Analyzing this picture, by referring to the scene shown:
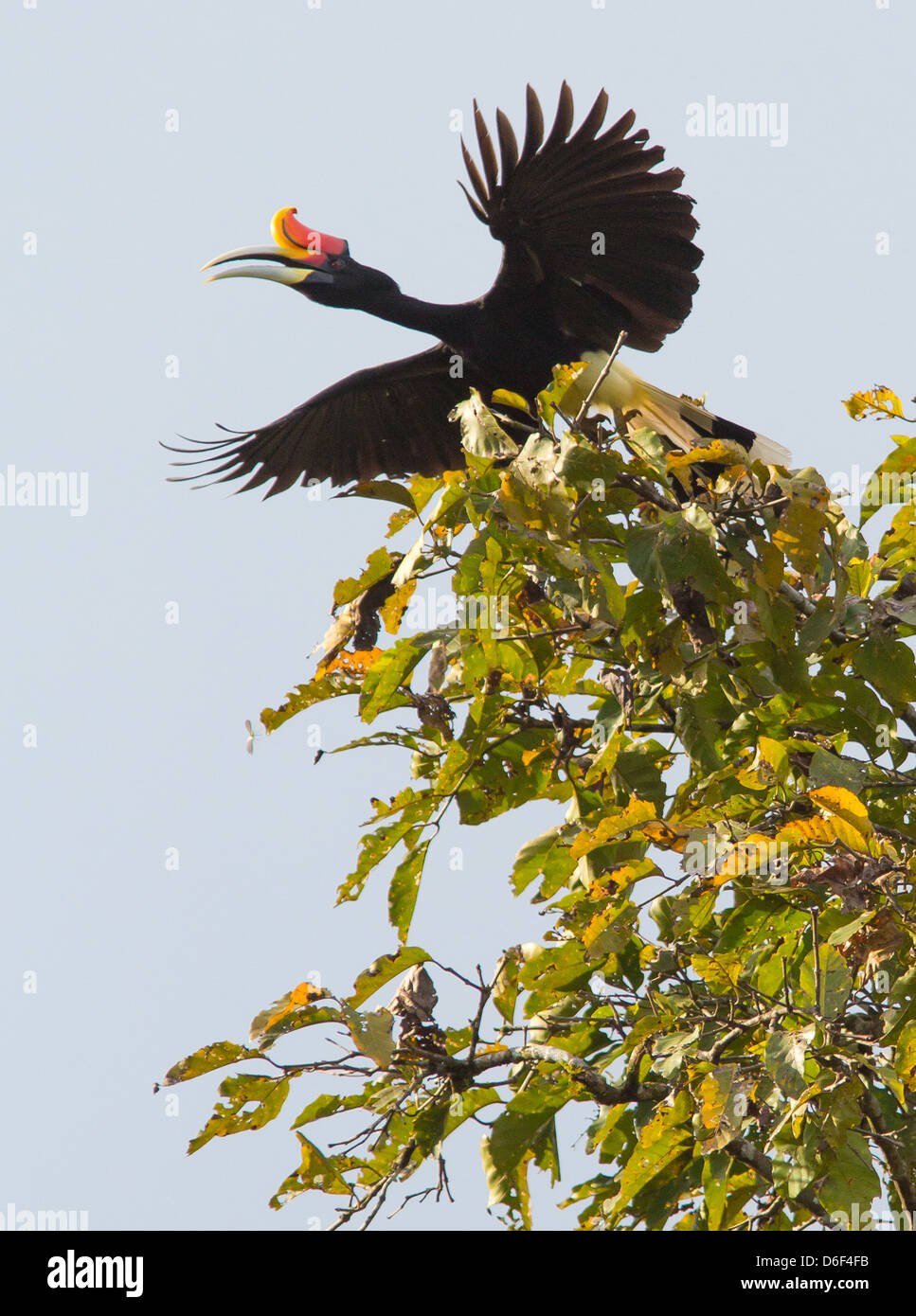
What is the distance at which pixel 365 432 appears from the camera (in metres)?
5.30

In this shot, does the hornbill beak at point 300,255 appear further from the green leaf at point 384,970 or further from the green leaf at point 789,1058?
the green leaf at point 789,1058

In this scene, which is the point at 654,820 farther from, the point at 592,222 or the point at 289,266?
the point at 289,266

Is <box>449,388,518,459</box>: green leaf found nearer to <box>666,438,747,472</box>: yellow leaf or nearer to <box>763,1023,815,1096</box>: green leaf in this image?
<box>666,438,747,472</box>: yellow leaf

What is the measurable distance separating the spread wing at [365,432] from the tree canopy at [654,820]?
8.13 ft

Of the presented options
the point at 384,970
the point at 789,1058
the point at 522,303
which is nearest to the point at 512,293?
the point at 522,303

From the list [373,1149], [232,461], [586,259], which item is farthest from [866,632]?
[232,461]

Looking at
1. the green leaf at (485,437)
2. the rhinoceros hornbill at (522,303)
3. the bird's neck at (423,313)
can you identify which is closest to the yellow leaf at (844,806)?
the green leaf at (485,437)

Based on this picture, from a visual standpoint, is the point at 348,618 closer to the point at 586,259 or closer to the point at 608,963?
the point at 608,963

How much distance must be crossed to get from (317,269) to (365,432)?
2.14 feet

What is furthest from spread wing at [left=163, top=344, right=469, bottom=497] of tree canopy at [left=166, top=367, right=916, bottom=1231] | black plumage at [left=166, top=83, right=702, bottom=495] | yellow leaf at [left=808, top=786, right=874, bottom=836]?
yellow leaf at [left=808, top=786, right=874, bottom=836]
